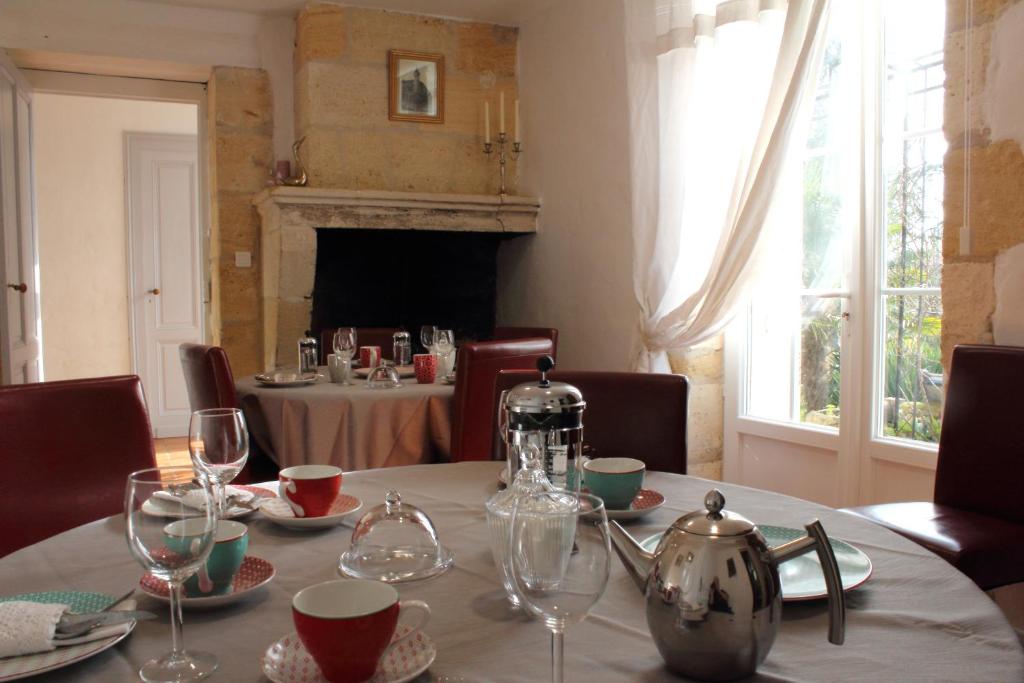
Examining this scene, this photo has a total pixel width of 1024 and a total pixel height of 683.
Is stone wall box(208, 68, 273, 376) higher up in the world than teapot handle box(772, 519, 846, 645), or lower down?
higher up

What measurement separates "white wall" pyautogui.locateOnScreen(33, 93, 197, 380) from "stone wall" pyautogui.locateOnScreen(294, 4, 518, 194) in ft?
7.50

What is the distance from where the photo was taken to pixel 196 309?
20.1 feet

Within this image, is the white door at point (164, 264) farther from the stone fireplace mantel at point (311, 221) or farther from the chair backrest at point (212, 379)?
the chair backrest at point (212, 379)

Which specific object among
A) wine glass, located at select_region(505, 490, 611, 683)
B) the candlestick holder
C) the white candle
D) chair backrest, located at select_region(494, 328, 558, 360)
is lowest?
wine glass, located at select_region(505, 490, 611, 683)

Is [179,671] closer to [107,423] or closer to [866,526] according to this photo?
[866,526]

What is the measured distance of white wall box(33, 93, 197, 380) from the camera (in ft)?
19.8

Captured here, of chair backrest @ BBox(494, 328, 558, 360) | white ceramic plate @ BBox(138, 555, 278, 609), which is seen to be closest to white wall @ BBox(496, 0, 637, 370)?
chair backrest @ BBox(494, 328, 558, 360)

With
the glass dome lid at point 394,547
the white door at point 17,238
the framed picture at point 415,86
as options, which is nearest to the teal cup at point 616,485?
the glass dome lid at point 394,547

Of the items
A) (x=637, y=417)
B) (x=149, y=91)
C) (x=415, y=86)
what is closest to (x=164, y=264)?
(x=149, y=91)

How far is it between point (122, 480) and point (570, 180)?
10.0 feet

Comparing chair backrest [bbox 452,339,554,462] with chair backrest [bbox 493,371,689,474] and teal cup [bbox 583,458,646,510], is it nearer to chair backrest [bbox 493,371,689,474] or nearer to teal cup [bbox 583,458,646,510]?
chair backrest [bbox 493,371,689,474]

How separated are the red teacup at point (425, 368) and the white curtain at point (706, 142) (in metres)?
0.90

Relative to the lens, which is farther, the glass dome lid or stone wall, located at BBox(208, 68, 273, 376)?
stone wall, located at BBox(208, 68, 273, 376)

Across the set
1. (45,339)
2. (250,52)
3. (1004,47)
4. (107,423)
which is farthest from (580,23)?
(45,339)
